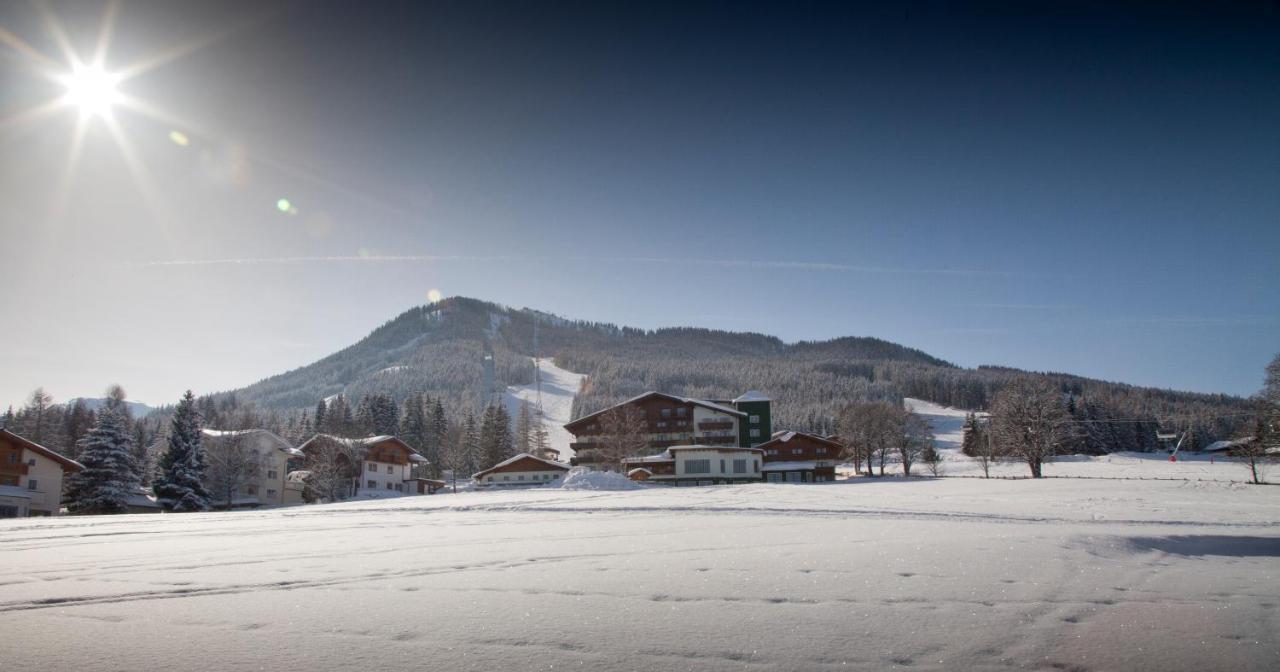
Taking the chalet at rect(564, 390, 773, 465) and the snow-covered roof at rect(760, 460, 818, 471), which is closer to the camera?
the snow-covered roof at rect(760, 460, 818, 471)

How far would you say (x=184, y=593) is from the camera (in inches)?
306

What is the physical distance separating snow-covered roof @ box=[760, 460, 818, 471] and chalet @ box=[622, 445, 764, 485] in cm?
1118

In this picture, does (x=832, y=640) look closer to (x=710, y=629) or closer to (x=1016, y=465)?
(x=710, y=629)

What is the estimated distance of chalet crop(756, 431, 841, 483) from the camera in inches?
3317

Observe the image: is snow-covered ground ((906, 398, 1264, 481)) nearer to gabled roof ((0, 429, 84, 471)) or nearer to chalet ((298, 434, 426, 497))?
chalet ((298, 434, 426, 497))

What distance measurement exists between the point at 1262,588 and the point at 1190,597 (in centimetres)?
175

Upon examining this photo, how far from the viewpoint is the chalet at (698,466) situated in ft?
228

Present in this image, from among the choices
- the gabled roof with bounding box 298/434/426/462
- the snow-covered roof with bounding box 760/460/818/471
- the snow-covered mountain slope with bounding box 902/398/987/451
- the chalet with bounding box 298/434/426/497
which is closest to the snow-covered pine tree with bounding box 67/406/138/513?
the chalet with bounding box 298/434/426/497

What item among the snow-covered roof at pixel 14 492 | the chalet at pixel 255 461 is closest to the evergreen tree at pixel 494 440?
the chalet at pixel 255 461

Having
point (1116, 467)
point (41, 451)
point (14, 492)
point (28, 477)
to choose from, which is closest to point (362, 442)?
point (41, 451)

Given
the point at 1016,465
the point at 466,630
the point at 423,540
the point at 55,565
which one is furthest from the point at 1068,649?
the point at 1016,465

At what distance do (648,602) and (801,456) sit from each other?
3235 inches

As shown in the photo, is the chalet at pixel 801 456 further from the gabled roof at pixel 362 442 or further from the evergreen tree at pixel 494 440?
the gabled roof at pixel 362 442

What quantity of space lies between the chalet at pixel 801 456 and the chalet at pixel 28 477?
238ft
